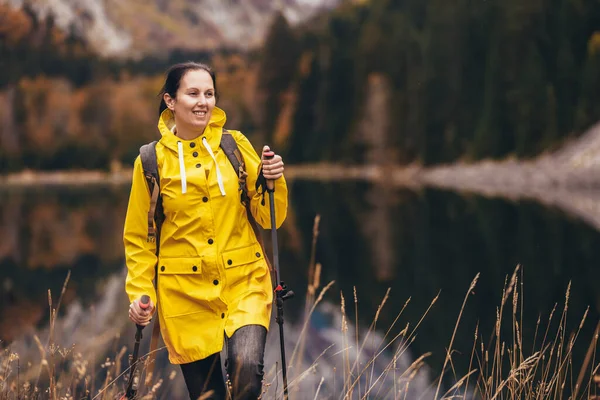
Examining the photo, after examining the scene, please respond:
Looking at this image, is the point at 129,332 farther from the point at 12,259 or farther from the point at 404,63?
the point at 404,63

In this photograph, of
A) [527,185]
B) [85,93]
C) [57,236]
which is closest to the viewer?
[57,236]

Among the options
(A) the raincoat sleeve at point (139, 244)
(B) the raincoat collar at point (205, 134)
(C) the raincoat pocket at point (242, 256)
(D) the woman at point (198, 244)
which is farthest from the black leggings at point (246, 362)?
(B) the raincoat collar at point (205, 134)

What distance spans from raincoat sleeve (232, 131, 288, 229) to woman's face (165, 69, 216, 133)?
0.20 m

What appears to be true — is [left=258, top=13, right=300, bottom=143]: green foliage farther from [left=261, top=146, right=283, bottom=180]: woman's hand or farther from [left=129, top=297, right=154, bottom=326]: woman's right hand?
[left=129, top=297, right=154, bottom=326]: woman's right hand

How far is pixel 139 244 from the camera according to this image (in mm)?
3615

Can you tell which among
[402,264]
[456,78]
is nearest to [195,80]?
[402,264]

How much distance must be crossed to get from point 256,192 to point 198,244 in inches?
15.4

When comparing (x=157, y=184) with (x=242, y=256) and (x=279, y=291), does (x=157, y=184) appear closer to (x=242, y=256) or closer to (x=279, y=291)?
(x=242, y=256)

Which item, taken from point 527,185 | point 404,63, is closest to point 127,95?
point 404,63

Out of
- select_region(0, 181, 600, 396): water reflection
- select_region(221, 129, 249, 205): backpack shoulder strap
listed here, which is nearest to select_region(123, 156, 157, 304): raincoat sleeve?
select_region(221, 129, 249, 205): backpack shoulder strap

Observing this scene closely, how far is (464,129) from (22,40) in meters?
79.7

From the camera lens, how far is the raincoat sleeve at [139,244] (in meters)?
3.56

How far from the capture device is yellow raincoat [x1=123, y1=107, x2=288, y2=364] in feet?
11.5

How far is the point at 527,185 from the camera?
156 feet
